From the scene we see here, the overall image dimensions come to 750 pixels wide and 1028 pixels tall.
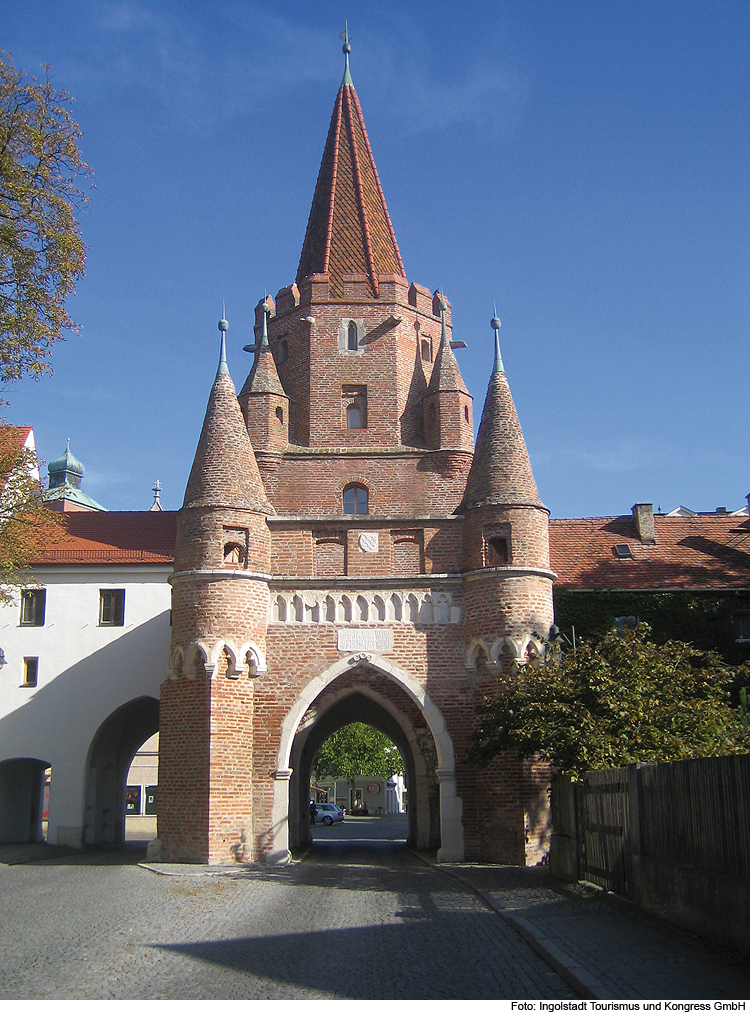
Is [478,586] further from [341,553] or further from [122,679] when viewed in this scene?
[122,679]

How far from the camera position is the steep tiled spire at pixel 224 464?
22.8 m

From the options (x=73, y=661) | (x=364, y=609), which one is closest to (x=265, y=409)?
(x=364, y=609)

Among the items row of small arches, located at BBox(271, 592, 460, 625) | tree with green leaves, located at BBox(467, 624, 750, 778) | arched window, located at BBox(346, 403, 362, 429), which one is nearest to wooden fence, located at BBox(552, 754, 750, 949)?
tree with green leaves, located at BBox(467, 624, 750, 778)

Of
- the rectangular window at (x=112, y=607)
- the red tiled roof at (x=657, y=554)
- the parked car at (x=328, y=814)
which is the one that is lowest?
the parked car at (x=328, y=814)

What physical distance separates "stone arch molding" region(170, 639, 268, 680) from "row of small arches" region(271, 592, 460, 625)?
1247 millimetres

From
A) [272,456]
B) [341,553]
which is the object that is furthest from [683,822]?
[272,456]

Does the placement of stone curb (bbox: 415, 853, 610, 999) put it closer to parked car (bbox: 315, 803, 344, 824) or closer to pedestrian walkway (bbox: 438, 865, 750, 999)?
pedestrian walkway (bbox: 438, 865, 750, 999)

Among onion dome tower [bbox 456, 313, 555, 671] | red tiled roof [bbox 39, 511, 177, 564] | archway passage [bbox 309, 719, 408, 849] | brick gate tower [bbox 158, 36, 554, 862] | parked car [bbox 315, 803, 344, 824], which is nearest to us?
brick gate tower [bbox 158, 36, 554, 862]

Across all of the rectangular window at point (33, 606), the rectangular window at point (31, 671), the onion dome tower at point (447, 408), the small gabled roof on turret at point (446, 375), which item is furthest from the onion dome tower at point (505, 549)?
the rectangular window at point (31, 671)

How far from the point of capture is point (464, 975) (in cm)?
856

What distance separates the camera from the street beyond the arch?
7949 mm

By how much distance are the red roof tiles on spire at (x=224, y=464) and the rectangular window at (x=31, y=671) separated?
31.1ft

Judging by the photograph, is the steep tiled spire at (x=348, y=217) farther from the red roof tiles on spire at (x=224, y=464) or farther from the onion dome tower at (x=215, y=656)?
the onion dome tower at (x=215, y=656)

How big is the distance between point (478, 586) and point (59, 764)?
541 inches
